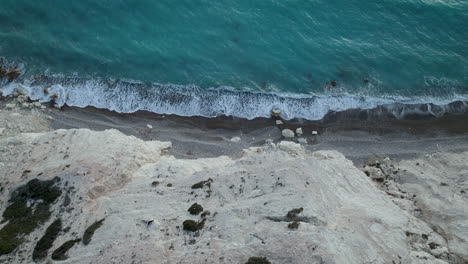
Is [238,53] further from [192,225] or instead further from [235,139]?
[192,225]

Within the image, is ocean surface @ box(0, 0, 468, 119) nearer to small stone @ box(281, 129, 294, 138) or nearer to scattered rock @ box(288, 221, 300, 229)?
small stone @ box(281, 129, 294, 138)

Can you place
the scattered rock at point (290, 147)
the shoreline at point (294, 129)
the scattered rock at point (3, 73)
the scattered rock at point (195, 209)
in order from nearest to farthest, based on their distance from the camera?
the scattered rock at point (195, 209) < the scattered rock at point (290, 147) < the shoreline at point (294, 129) < the scattered rock at point (3, 73)

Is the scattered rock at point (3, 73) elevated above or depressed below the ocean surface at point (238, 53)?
below

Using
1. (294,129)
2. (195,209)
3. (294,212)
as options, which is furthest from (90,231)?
(294,129)

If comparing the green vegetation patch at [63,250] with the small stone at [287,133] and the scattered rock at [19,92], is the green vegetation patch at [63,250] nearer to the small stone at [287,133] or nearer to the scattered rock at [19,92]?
the small stone at [287,133]

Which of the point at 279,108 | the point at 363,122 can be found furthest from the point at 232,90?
the point at 363,122

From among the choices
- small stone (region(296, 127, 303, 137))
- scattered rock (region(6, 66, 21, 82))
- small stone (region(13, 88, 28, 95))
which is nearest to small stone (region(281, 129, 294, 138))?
small stone (region(296, 127, 303, 137))

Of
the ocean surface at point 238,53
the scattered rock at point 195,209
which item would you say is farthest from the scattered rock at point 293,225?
the ocean surface at point 238,53
